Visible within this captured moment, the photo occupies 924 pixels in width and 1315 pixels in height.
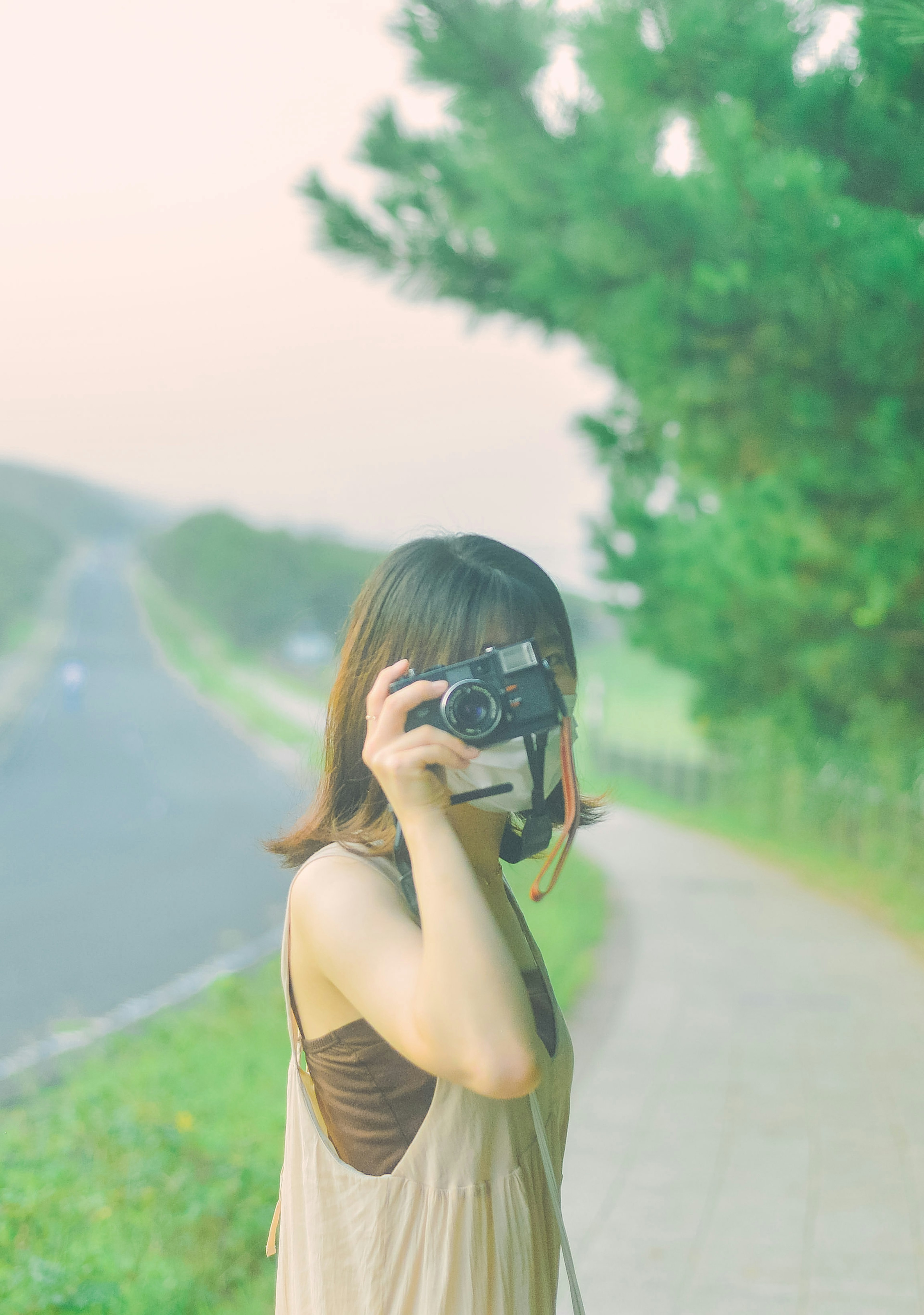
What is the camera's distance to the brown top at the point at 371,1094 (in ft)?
3.87

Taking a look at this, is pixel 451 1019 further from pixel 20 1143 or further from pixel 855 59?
pixel 855 59

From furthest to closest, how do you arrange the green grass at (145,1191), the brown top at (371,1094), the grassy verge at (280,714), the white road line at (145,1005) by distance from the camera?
the grassy verge at (280,714), the white road line at (145,1005), the green grass at (145,1191), the brown top at (371,1094)

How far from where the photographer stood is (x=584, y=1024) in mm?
5836

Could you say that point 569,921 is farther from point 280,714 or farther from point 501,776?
point 280,714

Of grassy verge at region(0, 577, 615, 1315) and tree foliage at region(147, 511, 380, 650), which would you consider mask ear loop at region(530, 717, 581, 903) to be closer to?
grassy verge at region(0, 577, 615, 1315)

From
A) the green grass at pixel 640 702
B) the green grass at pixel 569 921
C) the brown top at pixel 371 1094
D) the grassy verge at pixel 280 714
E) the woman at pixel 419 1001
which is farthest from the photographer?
the green grass at pixel 640 702

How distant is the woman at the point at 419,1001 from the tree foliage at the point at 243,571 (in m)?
13.2

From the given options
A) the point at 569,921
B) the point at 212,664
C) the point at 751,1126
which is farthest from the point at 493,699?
the point at 212,664

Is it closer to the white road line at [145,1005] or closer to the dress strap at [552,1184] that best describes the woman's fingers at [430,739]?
the dress strap at [552,1184]

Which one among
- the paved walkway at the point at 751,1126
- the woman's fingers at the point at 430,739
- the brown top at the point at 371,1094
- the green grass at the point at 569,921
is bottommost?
the green grass at the point at 569,921

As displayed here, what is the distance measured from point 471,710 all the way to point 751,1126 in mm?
3822

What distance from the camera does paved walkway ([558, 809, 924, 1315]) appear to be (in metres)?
3.27

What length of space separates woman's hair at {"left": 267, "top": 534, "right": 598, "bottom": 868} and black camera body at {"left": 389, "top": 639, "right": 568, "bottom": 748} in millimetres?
52

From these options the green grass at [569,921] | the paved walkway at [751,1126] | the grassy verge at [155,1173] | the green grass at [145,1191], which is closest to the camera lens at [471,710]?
the grassy verge at [155,1173]
